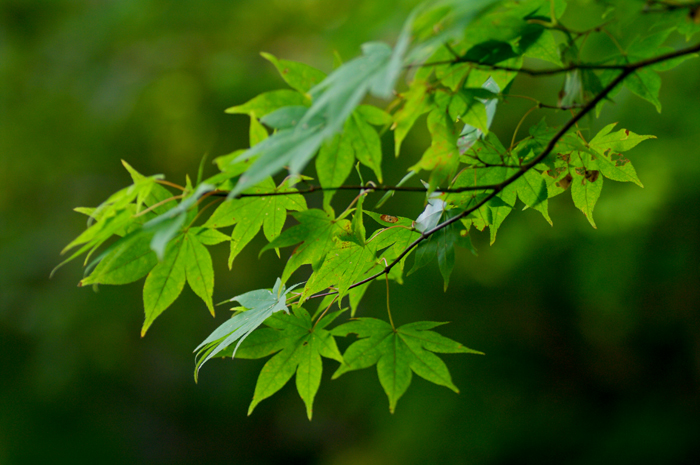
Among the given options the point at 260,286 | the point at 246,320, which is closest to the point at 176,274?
the point at 246,320

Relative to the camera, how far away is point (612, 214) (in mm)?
2230

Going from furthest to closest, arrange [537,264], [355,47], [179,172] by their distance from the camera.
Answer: [179,172] → [537,264] → [355,47]

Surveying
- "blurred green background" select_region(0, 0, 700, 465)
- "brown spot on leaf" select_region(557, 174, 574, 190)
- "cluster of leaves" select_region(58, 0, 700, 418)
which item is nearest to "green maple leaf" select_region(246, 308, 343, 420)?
"cluster of leaves" select_region(58, 0, 700, 418)

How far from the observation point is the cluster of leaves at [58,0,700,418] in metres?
0.35

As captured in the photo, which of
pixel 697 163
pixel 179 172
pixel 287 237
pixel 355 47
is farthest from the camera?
pixel 179 172

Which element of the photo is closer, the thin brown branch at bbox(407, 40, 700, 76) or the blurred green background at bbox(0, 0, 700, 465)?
the thin brown branch at bbox(407, 40, 700, 76)

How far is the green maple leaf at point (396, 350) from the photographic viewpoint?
0.55 m

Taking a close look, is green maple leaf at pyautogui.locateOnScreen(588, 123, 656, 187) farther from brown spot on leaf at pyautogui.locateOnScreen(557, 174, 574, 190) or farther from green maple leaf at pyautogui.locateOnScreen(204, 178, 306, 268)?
green maple leaf at pyautogui.locateOnScreen(204, 178, 306, 268)

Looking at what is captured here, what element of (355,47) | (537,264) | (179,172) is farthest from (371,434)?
(355,47)

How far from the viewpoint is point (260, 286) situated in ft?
10.1

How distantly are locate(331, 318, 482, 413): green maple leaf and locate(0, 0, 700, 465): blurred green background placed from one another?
1.99 meters

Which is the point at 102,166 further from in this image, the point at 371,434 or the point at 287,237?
the point at 287,237

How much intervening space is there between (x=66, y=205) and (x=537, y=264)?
9.65ft

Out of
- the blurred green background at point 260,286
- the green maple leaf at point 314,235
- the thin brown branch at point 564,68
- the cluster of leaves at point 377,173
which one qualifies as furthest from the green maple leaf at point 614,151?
the blurred green background at point 260,286
